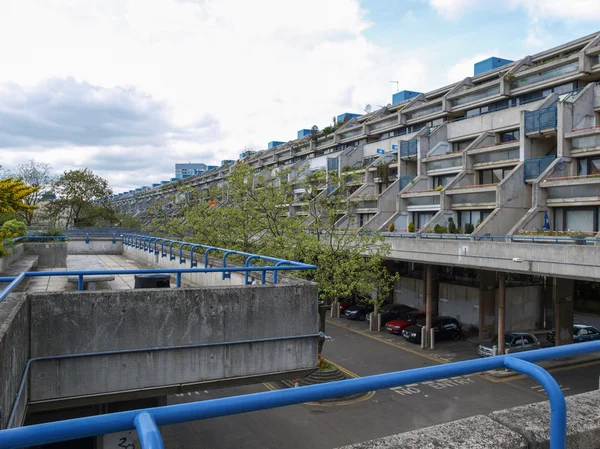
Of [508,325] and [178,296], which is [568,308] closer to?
[508,325]

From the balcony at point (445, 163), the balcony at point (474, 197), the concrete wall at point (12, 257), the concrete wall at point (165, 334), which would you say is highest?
the balcony at point (445, 163)

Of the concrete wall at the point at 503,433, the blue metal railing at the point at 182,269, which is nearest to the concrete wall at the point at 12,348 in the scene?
the blue metal railing at the point at 182,269

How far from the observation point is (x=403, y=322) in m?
32.1

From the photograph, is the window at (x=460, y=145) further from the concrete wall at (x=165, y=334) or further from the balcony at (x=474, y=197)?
the concrete wall at (x=165, y=334)

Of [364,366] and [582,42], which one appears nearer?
[364,366]

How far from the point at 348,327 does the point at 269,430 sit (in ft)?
61.5

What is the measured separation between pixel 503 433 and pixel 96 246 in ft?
105

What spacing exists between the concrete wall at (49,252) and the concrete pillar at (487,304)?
24958 mm

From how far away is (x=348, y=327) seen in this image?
3453 centimetres

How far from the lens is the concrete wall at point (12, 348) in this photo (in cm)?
531

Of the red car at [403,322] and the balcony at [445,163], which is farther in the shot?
the balcony at [445,163]

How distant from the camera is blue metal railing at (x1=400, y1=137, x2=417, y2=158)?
4303 cm

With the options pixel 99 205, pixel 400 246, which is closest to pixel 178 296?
pixel 400 246

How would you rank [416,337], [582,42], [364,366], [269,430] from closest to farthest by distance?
1. [269,430]
2. [364,366]
3. [416,337]
4. [582,42]
